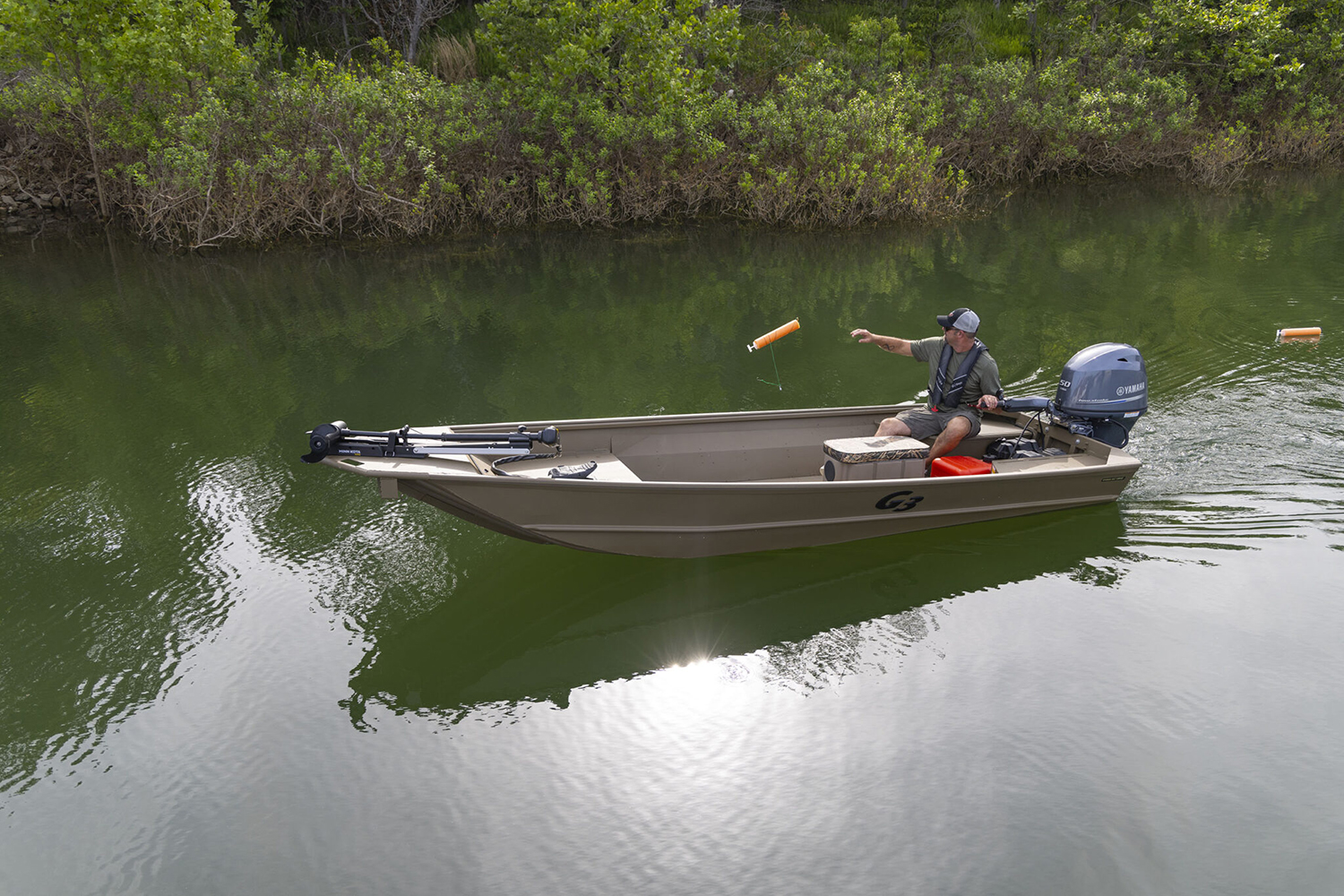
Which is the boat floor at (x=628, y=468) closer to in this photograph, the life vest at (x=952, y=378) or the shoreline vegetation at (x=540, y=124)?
the life vest at (x=952, y=378)

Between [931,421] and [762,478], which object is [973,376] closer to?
[931,421]

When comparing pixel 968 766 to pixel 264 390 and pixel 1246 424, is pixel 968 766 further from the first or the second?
pixel 264 390

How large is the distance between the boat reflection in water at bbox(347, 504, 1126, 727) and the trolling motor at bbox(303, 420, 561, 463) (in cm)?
106

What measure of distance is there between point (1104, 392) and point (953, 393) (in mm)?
1210

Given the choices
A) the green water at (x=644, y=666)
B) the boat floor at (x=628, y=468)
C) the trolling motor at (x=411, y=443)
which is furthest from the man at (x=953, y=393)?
the trolling motor at (x=411, y=443)

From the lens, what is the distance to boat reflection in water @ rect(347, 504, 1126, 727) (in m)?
6.04

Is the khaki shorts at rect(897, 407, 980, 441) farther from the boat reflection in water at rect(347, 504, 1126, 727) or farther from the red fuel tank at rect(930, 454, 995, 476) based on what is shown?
the boat reflection in water at rect(347, 504, 1126, 727)

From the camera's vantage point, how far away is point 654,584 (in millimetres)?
6965

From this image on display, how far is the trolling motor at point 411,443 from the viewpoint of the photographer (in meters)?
5.99

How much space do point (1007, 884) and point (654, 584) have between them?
3.25m

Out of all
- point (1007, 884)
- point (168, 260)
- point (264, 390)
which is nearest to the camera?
point (1007, 884)

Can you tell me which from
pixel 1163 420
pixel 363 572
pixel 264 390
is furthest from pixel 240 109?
pixel 1163 420

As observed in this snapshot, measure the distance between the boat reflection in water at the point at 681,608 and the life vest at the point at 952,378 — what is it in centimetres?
112

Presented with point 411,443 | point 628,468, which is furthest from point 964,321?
point 411,443
